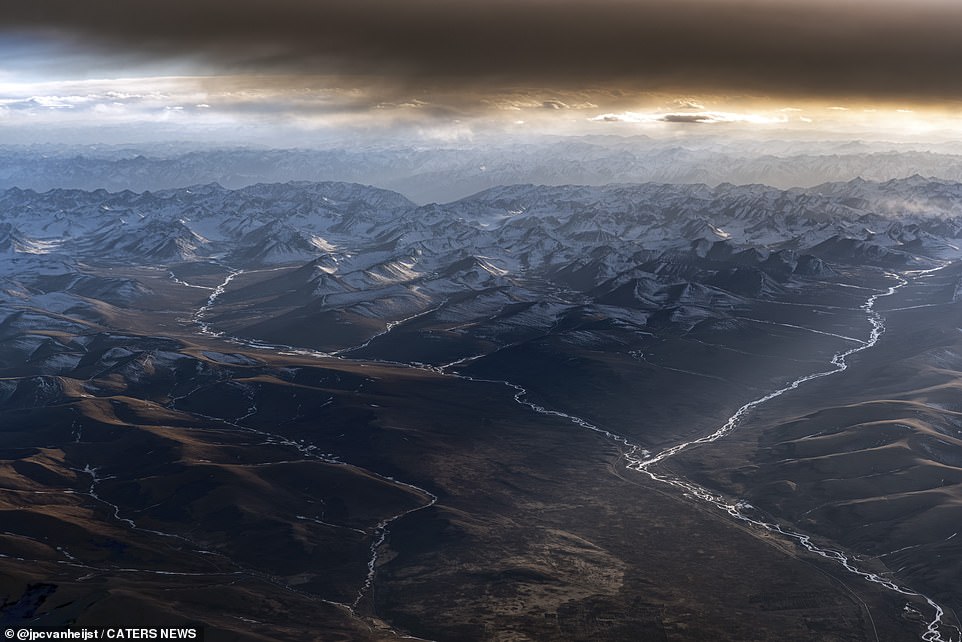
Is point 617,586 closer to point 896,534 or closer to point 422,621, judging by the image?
point 422,621

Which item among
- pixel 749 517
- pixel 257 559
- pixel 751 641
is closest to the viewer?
pixel 751 641

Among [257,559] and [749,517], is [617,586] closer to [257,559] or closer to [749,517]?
[749,517]

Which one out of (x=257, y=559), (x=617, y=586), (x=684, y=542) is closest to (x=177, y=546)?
(x=257, y=559)

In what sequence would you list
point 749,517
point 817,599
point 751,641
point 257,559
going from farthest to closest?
point 749,517 < point 257,559 < point 817,599 < point 751,641

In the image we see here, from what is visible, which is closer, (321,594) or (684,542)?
(321,594)

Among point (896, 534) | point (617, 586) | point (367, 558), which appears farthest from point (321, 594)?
point (896, 534)

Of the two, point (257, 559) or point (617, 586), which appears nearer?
point (617, 586)

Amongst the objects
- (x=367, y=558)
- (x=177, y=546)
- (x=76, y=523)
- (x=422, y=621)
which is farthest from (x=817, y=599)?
(x=76, y=523)
